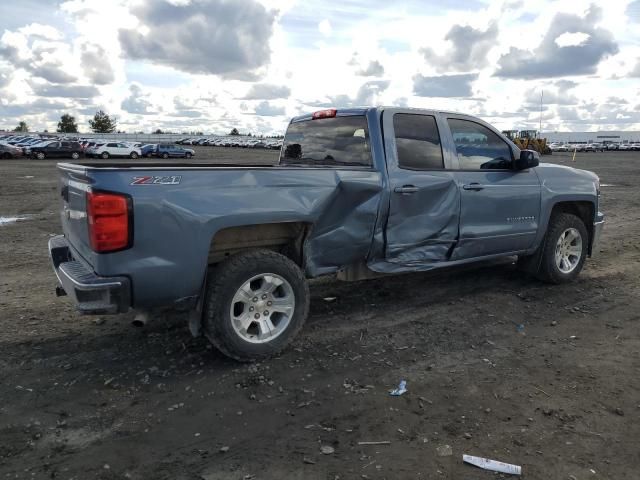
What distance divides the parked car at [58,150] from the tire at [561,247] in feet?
138

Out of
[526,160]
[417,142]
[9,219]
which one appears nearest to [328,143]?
[417,142]

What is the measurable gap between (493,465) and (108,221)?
2.74m

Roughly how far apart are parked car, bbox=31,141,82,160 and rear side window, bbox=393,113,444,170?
1655 inches

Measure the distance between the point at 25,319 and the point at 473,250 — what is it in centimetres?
444

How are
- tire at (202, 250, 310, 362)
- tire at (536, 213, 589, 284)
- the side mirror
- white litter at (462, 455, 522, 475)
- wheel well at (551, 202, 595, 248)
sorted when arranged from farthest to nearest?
wheel well at (551, 202, 595, 248), tire at (536, 213, 589, 284), the side mirror, tire at (202, 250, 310, 362), white litter at (462, 455, 522, 475)

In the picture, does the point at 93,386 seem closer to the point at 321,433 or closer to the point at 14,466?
the point at 14,466

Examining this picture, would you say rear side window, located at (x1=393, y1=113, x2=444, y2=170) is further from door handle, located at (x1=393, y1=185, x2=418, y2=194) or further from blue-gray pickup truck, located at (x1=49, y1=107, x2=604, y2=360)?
door handle, located at (x1=393, y1=185, x2=418, y2=194)

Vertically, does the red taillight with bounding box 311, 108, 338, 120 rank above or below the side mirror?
above

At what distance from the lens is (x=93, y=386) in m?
3.96

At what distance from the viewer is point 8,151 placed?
40906 mm

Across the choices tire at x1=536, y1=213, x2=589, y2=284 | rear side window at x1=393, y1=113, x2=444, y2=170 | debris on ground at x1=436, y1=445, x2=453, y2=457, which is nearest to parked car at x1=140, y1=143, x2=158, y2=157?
tire at x1=536, y1=213, x2=589, y2=284

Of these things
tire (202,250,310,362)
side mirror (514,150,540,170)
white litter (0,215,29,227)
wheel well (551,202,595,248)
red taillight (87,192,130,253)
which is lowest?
white litter (0,215,29,227)

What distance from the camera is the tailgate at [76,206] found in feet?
12.6

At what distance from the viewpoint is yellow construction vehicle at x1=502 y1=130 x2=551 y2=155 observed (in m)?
48.7
